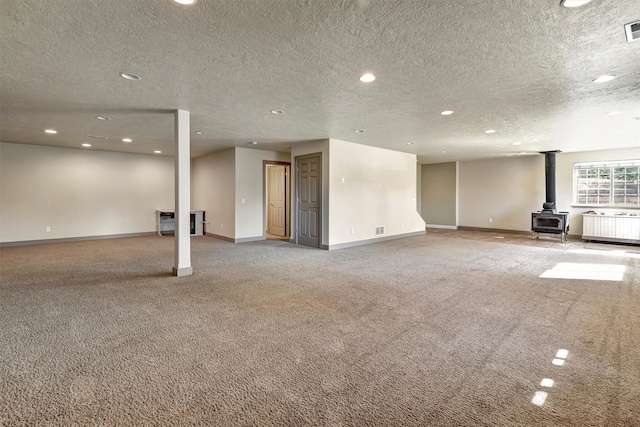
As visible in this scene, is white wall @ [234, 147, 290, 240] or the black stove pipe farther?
the black stove pipe

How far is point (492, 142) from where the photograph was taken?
743 centimetres

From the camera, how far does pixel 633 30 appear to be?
2447mm

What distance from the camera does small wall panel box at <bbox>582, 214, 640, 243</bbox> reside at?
25.6 feet

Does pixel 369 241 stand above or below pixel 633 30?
below

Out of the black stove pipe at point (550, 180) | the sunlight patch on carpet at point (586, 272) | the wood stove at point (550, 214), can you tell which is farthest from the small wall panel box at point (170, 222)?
the black stove pipe at point (550, 180)

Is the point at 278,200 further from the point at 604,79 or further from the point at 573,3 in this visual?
the point at 573,3

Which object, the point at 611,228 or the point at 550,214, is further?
the point at 550,214

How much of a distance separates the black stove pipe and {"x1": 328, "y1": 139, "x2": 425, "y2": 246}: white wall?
3646 millimetres

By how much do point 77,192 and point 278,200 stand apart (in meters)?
5.50

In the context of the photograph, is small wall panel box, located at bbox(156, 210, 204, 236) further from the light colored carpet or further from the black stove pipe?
the black stove pipe

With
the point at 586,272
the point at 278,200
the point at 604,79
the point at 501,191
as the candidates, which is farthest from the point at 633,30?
the point at 501,191

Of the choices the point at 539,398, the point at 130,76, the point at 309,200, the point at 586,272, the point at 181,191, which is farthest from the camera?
the point at 309,200

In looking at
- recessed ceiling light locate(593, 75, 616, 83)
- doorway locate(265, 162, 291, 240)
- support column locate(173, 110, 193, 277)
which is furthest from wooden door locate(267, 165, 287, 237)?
recessed ceiling light locate(593, 75, 616, 83)

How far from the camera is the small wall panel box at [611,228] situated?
782cm
